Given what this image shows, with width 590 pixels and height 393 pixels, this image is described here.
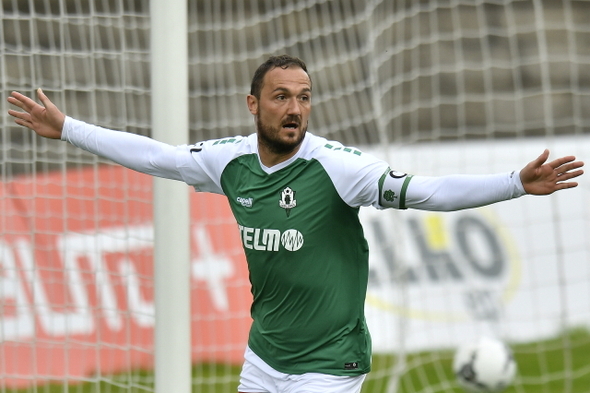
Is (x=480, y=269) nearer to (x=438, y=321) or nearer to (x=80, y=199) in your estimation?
(x=438, y=321)

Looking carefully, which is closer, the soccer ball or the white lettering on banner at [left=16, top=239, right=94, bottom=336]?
the soccer ball

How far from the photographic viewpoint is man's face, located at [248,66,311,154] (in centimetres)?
370

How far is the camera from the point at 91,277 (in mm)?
7027

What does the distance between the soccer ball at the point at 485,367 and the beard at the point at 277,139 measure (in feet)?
9.40

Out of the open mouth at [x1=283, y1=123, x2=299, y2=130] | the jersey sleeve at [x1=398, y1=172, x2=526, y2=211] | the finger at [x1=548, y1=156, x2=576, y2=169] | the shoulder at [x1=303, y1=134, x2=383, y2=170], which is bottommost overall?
the jersey sleeve at [x1=398, y1=172, x2=526, y2=211]

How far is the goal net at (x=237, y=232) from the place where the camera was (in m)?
6.51

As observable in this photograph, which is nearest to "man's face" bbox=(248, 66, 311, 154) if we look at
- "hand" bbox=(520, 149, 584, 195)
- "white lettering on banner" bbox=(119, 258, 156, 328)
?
"hand" bbox=(520, 149, 584, 195)

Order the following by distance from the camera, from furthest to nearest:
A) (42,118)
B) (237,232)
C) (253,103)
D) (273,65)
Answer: (237,232), (42,118), (253,103), (273,65)

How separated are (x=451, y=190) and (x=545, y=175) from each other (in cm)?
33

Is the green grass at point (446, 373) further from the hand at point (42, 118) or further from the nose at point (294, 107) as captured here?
the nose at point (294, 107)

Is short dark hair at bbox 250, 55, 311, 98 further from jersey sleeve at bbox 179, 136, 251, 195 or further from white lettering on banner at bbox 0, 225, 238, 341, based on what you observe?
white lettering on banner at bbox 0, 225, 238, 341

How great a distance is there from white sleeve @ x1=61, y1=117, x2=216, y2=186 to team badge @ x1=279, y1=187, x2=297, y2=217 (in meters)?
0.46

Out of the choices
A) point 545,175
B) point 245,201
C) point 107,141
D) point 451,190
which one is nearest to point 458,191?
point 451,190

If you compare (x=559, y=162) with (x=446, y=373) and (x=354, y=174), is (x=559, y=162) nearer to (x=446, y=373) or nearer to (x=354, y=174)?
(x=354, y=174)
